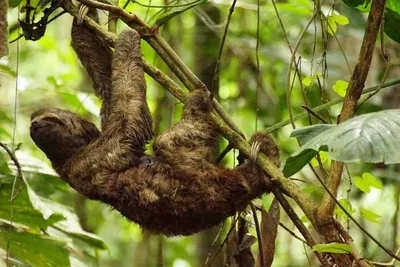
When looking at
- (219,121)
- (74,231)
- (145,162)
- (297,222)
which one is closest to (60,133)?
(145,162)

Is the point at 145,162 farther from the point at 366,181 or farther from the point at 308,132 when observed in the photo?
the point at 308,132

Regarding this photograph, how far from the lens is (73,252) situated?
4.82m

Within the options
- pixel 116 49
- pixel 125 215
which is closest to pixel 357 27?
pixel 116 49

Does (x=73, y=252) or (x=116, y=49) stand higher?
(x=116, y=49)

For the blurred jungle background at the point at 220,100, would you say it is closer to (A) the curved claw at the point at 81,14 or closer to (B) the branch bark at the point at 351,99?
(B) the branch bark at the point at 351,99

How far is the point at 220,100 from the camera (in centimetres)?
607

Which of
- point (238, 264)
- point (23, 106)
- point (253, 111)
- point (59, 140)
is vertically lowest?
point (238, 264)

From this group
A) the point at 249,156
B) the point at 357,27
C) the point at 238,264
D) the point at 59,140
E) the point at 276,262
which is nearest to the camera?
the point at 249,156

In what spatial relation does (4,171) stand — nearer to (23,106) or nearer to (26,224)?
(26,224)

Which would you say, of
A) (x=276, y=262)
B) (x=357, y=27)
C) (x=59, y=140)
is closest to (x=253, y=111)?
(x=357, y=27)

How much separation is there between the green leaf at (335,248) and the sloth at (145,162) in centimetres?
64

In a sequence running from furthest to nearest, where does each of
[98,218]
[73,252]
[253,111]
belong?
[98,218]
[253,111]
[73,252]

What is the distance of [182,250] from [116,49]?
534 centimetres

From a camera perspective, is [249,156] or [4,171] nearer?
[249,156]
